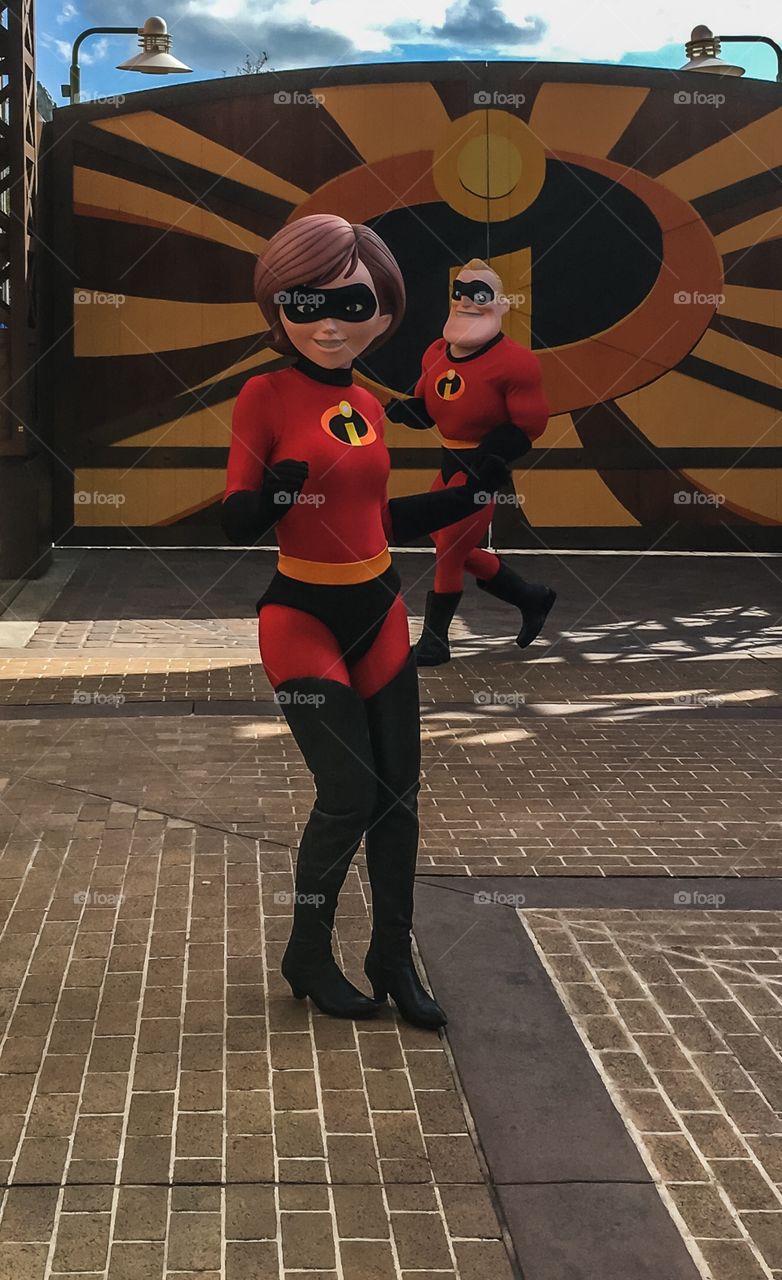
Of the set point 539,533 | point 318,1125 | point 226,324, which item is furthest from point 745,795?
point 226,324

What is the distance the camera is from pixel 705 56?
14.4m

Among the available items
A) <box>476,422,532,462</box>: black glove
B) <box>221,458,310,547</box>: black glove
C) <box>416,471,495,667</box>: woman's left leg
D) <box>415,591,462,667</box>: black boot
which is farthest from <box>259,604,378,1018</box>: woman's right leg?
<box>415,591,462,667</box>: black boot

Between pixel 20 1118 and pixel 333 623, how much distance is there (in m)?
1.55

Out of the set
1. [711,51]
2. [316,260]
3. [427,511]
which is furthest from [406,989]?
[711,51]

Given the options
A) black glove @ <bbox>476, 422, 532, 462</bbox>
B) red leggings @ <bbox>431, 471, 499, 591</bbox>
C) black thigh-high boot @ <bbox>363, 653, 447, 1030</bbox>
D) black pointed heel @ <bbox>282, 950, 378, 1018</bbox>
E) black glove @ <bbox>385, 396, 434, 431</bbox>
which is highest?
black glove @ <bbox>476, 422, 532, 462</bbox>

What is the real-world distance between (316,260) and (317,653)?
3.69ft

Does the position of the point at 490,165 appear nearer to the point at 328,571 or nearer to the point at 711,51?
the point at 711,51

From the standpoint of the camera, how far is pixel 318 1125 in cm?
345

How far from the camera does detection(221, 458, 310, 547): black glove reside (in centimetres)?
378

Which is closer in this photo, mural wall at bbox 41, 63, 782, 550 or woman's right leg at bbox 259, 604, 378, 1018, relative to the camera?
woman's right leg at bbox 259, 604, 378, 1018

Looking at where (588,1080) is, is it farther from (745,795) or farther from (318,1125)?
(745,795)

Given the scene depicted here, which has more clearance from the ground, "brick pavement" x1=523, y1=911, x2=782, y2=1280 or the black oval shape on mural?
the black oval shape on mural

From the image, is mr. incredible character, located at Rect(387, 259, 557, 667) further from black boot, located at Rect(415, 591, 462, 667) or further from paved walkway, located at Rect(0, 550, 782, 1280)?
paved walkway, located at Rect(0, 550, 782, 1280)

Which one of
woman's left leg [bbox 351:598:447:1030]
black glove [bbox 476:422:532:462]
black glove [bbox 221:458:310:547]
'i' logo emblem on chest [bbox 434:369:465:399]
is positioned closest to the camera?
black glove [bbox 221:458:310:547]
